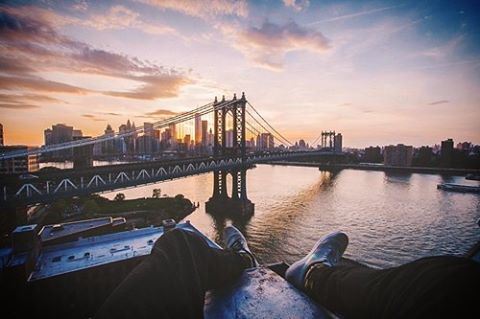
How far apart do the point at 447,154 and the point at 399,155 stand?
7.31m

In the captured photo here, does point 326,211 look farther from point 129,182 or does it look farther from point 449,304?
point 449,304

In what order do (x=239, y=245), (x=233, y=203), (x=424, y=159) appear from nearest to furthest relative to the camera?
(x=239, y=245) < (x=233, y=203) < (x=424, y=159)

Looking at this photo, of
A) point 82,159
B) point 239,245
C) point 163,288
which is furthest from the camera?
point 82,159

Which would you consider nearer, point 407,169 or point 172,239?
point 172,239

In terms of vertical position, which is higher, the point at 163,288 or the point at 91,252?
the point at 163,288

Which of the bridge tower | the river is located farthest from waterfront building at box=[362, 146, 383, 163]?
the bridge tower

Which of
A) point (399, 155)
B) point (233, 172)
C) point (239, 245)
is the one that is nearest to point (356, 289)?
point (239, 245)

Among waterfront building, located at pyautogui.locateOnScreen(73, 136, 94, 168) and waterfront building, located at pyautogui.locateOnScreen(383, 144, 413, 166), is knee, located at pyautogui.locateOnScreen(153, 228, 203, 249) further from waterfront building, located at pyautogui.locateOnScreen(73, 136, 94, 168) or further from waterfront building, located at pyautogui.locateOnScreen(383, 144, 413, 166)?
waterfront building, located at pyautogui.locateOnScreen(383, 144, 413, 166)

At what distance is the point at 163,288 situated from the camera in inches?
58.6

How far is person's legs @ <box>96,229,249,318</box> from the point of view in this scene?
52.4 inches

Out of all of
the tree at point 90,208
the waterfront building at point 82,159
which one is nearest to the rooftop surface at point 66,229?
the tree at point 90,208

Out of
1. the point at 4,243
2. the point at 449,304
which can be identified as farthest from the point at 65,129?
the point at 449,304

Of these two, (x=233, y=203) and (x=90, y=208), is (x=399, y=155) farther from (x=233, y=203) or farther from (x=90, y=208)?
(x=90, y=208)

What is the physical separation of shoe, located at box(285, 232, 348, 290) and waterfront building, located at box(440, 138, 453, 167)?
2124 inches
